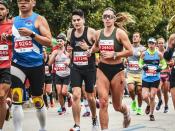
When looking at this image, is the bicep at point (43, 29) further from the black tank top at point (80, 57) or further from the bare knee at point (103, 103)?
the black tank top at point (80, 57)

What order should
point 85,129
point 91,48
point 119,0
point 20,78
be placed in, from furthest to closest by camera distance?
point 119,0 < point 85,129 < point 91,48 < point 20,78

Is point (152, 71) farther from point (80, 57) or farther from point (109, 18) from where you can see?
point (109, 18)

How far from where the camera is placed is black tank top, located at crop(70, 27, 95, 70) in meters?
9.35

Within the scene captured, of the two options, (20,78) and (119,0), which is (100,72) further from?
(119,0)

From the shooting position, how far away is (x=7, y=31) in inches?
315

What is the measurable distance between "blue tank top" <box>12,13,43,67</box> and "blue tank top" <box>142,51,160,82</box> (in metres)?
5.68

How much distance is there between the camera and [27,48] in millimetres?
7633

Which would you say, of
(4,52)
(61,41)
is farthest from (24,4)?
(61,41)

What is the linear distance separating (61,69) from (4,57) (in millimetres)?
6466

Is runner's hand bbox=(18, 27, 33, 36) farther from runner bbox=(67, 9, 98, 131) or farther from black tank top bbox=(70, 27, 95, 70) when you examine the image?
black tank top bbox=(70, 27, 95, 70)

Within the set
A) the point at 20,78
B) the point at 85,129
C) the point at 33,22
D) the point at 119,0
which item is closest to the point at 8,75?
the point at 20,78

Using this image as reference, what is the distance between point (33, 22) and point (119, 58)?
1.52 m

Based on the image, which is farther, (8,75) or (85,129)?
(85,129)

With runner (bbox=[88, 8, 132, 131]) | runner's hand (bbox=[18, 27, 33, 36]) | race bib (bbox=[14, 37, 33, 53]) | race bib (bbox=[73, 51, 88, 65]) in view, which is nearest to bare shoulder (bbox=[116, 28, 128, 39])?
runner (bbox=[88, 8, 132, 131])
